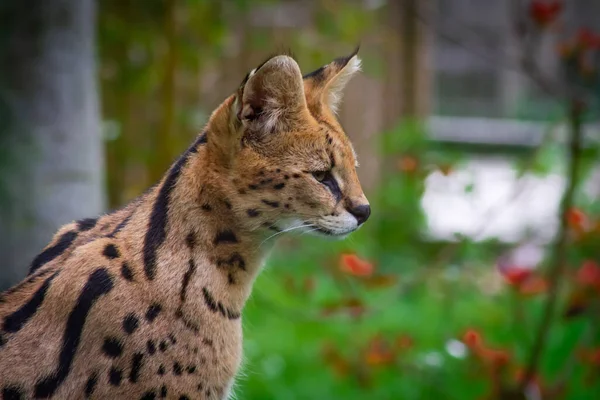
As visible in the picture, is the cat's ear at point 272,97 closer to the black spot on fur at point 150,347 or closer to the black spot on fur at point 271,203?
the black spot on fur at point 271,203

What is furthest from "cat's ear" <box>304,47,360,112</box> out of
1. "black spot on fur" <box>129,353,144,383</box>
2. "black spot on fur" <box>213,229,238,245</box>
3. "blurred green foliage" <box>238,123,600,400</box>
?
"blurred green foliage" <box>238,123,600,400</box>

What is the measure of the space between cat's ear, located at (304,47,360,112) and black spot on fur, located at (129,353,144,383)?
82cm

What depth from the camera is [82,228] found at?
2.54 metres

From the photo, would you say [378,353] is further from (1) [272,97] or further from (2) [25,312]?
(2) [25,312]

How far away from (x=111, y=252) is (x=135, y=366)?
0.31m

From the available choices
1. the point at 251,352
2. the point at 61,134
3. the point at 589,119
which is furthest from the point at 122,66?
the point at 589,119

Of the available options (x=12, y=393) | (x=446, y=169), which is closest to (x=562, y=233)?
(x=446, y=169)

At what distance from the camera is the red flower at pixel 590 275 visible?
4.17 metres

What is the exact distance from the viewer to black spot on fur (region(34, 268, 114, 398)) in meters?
2.23

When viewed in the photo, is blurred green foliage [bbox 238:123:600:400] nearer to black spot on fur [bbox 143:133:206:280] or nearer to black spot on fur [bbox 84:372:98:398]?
black spot on fur [bbox 143:133:206:280]

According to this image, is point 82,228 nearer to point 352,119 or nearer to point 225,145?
point 225,145

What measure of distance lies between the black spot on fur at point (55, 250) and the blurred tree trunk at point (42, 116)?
58.7 inches

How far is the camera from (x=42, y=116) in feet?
13.1

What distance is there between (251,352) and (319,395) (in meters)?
0.53
